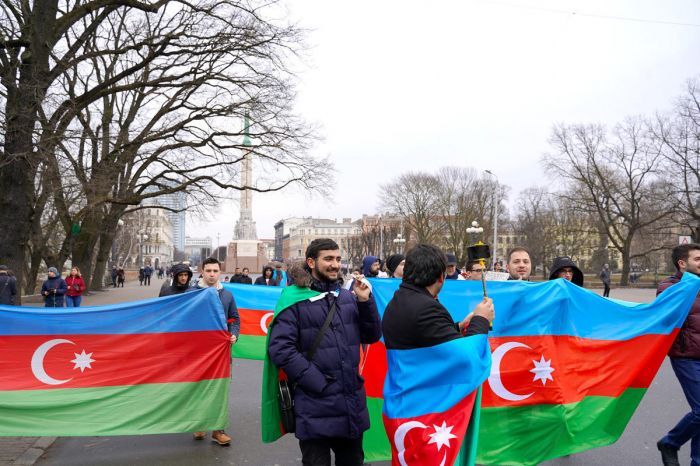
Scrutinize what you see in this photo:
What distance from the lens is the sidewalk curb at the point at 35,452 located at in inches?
218

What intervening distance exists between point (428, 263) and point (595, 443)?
2.85 m

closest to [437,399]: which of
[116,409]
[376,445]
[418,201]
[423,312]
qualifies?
[423,312]

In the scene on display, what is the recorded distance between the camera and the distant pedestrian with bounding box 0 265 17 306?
12.7 m

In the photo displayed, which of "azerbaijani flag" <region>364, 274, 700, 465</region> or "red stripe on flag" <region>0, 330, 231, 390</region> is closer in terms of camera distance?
"azerbaijani flag" <region>364, 274, 700, 465</region>

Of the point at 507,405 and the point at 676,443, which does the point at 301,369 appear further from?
the point at 676,443

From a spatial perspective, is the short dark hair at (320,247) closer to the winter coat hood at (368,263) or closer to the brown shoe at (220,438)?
the brown shoe at (220,438)

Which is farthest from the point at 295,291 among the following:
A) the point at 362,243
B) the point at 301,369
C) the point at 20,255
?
the point at 362,243

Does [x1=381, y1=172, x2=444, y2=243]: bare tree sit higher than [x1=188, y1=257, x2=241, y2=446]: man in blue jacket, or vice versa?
[x1=381, y1=172, x2=444, y2=243]: bare tree

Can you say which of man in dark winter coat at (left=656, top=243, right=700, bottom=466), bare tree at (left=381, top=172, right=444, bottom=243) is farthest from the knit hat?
bare tree at (left=381, top=172, right=444, bottom=243)

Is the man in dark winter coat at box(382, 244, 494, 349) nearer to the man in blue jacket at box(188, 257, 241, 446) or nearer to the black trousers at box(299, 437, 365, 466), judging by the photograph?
the black trousers at box(299, 437, 365, 466)

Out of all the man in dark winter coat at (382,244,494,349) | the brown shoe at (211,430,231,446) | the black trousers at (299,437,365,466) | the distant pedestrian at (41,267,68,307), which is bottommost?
the brown shoe at (211,430,231,446)

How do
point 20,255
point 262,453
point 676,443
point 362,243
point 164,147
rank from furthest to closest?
1. point 362,243
2. point 164,147
3. point 20,255
4. point 262,453
5. point 676,443

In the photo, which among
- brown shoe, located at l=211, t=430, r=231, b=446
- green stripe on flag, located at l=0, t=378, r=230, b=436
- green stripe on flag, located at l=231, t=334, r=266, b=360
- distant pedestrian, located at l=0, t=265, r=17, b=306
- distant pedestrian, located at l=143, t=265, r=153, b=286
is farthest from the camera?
distant pedestrian, located at l=143, t=265, r=153, b=286

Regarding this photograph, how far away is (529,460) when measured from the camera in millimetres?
5070
